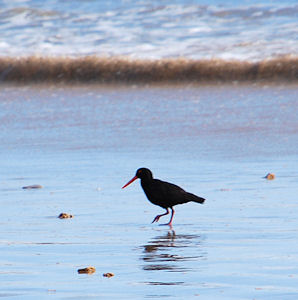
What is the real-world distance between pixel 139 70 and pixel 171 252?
56.6 feet

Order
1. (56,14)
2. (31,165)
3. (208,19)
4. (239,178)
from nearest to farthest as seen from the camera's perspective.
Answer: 1. (239,178)
2. (31,165)
3. (208,19)
4. (56,14)

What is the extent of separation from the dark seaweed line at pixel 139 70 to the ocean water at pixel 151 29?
795 mm

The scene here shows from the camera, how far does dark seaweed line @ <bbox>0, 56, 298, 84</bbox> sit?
2125 cm

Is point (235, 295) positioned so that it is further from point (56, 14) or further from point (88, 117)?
point (56, 14)

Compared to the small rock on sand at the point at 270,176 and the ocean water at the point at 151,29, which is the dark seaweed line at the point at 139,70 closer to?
the ocean water at the point at 151,29

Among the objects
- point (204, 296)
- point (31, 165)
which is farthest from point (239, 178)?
point (204, 296)

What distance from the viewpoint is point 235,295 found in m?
4.11

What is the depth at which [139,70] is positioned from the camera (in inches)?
888

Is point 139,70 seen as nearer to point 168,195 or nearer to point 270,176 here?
point 270,176

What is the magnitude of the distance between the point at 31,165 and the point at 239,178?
2.66 metres

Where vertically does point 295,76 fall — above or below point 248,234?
below

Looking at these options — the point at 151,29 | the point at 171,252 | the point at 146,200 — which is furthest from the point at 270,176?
the point at 151,29

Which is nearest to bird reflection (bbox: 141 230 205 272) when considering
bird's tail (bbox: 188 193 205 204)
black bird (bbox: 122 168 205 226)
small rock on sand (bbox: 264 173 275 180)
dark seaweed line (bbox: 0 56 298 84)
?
bird's tail (bbox: 188 193 205 204)

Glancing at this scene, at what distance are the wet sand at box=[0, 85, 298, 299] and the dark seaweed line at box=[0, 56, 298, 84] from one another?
4.18m
